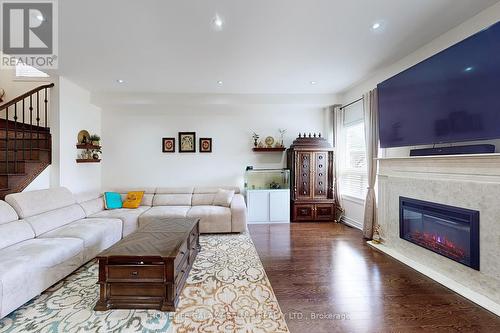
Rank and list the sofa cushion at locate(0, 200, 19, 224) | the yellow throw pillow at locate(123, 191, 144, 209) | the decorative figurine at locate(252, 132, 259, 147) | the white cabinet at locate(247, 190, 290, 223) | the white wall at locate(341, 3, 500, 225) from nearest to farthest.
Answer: the white wall at locate(341, 3, 500, 225), the sofa cushion at locate(0, 200, 19, 224), the yellow throw pillow at locate(123, 191, 144, 209), the white cabinet at locate(247, 190, 290, 223), the decorative figurine at locate(252, 132, 259, 147)

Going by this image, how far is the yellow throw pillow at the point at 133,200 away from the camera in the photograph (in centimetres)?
443

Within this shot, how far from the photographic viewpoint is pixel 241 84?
434 centimetres

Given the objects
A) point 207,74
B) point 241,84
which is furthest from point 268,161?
point 207,74

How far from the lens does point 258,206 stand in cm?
490

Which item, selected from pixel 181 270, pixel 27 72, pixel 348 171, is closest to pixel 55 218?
pixel 181 270

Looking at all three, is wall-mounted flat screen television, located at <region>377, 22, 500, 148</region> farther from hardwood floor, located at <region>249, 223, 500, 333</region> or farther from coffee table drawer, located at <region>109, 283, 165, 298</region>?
coffee table drawer, located at <region>109, 283, 165, 298</region>

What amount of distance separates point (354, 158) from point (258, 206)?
2.25 m

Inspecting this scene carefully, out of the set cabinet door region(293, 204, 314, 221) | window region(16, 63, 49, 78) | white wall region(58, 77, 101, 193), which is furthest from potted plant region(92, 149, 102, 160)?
cabinet door region(293, 204, 314, 221)

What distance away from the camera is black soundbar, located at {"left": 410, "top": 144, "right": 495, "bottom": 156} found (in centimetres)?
Answer: 214

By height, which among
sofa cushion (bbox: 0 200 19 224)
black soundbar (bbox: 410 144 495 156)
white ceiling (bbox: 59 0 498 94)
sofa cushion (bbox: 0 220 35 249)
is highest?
white ceiling (bbox: 59 0 498 94)

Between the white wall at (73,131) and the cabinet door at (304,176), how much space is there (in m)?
4.36

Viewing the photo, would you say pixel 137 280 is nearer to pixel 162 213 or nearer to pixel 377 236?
pixel 162 213

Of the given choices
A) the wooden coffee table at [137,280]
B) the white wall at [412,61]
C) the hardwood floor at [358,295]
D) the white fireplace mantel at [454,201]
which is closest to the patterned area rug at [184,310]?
the wooden coffee table at [137,280]

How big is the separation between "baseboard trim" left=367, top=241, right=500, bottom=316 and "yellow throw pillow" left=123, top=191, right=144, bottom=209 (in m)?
4.35
